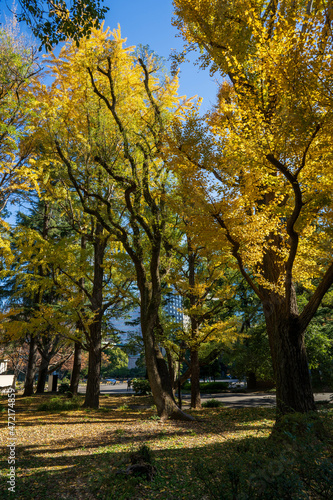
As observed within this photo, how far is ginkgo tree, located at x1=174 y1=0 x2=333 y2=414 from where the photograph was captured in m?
4.30

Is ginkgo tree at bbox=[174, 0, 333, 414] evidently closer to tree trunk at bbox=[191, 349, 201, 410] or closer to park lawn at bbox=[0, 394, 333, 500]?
park lawn at bbox=[0, 394, 333, 500]

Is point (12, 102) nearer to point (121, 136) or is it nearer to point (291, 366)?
point (121, 136)

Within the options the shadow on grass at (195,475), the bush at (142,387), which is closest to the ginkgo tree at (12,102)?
the shadow on grass at (195,475)

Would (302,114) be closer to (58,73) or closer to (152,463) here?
(152,463)

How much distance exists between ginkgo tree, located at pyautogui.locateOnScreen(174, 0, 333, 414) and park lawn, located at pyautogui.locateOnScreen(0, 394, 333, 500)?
194 centimetres

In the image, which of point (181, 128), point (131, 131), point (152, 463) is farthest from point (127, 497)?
point (131, 131)

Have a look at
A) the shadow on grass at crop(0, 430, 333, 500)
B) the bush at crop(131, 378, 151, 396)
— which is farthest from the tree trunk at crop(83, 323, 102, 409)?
the bush at crop(131, 378, 151, 396)

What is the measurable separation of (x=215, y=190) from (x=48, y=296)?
17.4 m

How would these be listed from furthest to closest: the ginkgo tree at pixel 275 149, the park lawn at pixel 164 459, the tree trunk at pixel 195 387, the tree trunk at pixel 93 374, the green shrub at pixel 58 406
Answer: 1. the tree trunk at pixel 195 387
2. the tree trunk at pixel 93 374
3. the green shrub at pixel 58 406
4. the ginkgo tree at pixel 275 149
5. the park lawn at pixel 164 459

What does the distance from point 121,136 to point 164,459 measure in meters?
7.80

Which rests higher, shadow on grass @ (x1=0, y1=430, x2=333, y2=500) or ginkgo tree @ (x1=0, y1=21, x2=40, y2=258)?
ginkgo tree @ (x1=0, y1=21, x2=40, y2=258)

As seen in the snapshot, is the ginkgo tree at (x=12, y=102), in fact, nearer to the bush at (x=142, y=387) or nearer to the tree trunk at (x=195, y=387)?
the tree trunk at (x=195, y=387)

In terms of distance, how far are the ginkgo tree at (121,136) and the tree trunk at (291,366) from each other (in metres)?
3.34

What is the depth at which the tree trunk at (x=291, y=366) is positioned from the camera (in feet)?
19.3
